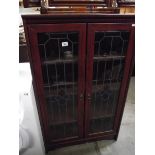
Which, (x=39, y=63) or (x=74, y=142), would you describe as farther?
(x=74, y=142)

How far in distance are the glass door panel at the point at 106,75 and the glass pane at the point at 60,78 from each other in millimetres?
174

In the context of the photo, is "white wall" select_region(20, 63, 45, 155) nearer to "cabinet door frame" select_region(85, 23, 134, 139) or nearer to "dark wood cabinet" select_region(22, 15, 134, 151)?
"dark wood cabinet" select_region(22, 15, 134, 151)

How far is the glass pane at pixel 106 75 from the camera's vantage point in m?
1.29

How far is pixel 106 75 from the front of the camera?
4.80ft

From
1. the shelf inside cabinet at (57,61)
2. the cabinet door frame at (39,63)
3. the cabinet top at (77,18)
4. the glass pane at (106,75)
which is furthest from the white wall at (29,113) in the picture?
the glass pane at (106,75)

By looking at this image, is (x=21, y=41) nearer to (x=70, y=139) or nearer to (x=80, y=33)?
(x=80, y=33)

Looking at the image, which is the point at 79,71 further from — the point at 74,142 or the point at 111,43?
the point at 74,142

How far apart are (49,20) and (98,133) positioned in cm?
130

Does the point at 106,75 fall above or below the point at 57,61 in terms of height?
below

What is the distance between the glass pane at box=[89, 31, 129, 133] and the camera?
50.9 inches

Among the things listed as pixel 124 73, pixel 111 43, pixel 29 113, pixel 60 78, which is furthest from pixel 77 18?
pixel 29 113

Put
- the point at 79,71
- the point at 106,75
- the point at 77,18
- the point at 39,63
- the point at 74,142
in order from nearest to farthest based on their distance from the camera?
the point at 77,18, the point at 39,63, the point at 79,71, the point at 106,75, the point at 74,142

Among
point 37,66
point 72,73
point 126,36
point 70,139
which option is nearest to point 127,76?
point 126,36

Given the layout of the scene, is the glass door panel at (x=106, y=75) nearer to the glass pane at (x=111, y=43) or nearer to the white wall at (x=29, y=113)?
the glass pane at (x=111, y=43)
